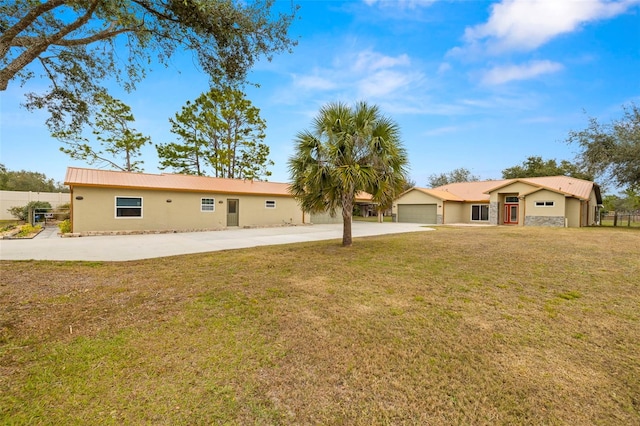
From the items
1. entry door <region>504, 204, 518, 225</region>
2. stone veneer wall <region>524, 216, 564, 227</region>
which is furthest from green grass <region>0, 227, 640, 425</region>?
entry door <region>504, 204, 518, 225</region>

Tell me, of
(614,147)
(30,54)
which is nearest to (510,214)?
(614,147)

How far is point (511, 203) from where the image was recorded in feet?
75.0

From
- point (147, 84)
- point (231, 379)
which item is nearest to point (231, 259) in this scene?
point (147, 84)

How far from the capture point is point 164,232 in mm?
15180

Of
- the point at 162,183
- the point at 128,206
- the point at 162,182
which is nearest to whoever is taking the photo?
the point at 128,206

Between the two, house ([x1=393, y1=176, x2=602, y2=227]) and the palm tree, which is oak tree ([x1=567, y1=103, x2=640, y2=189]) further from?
the palm tree

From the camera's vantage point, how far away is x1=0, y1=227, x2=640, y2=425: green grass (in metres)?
2.19

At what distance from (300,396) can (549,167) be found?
43.4m

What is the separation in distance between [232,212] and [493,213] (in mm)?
20551

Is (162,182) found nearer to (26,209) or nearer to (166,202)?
(166,202)

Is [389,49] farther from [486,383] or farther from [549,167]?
[549,167]

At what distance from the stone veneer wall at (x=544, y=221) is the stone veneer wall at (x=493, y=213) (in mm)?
2041

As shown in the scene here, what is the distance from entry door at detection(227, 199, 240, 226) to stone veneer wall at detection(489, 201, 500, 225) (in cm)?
2011

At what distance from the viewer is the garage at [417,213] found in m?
25.3
